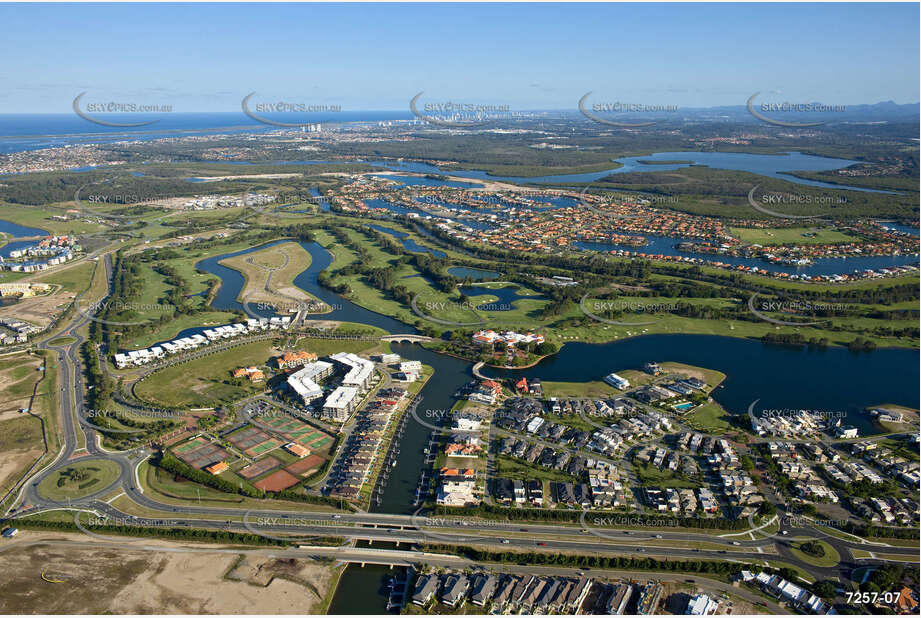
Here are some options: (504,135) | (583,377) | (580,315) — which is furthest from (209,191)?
(504,135)

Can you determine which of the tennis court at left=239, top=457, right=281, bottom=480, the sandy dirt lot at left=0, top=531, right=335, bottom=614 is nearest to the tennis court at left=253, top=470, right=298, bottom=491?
the tennis court at left=239, top=457, right=281, bottom=480

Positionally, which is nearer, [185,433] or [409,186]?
[185,433]

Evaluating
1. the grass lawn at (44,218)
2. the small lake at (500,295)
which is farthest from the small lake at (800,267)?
the grass lawn at (44,218)

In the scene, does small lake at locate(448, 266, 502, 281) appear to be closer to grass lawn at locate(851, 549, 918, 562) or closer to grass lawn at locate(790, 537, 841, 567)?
grass lawn at locate(790, 537, 841, 567)

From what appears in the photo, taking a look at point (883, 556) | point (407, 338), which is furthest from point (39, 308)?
point (883, 556)

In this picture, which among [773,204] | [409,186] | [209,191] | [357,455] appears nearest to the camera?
[357,455]

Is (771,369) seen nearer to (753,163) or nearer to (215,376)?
(215,376)

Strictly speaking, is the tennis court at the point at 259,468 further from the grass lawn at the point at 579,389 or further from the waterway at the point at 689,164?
the waterway at the point at 689,164

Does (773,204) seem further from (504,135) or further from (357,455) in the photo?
(504,135)
